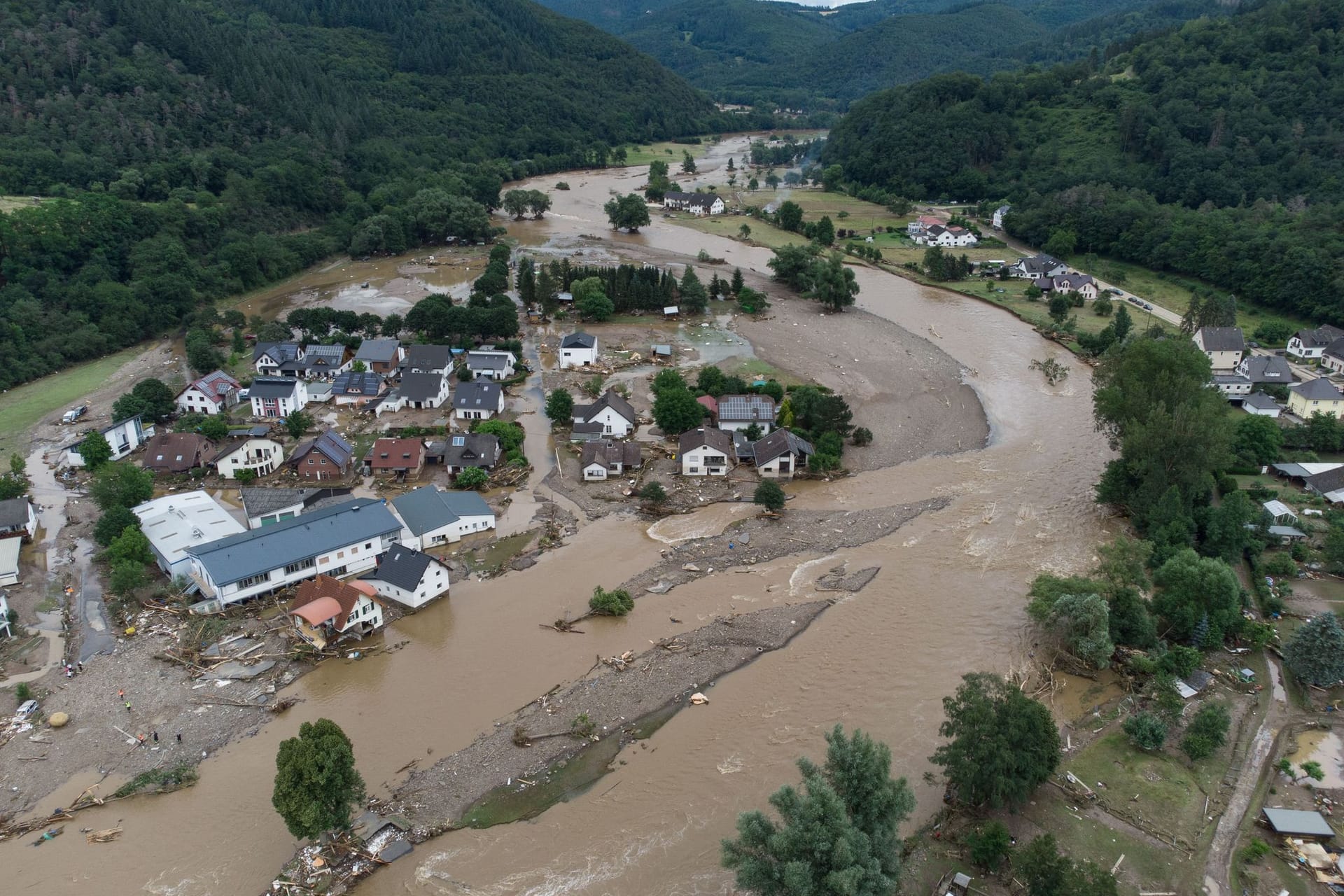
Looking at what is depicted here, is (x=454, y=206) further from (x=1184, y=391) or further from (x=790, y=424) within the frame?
(x=1184, y=391)

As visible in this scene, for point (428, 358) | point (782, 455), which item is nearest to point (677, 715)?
point (782, 455)

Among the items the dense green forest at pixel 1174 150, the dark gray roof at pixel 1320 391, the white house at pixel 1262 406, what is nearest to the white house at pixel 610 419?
the white house at pixel 1262 406

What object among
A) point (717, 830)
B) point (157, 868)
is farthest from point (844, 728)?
point (157, 868)

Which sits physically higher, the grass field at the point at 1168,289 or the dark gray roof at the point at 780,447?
the grass field at the point at 1168,289

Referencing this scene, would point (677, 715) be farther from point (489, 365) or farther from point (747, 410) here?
point (489, 365)

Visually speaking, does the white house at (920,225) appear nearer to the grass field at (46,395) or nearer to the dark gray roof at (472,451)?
the dark gray roof at (472,451)

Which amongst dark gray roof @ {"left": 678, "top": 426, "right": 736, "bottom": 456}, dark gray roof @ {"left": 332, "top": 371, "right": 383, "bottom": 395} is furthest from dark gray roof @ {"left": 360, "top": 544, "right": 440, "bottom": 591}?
dark gray roof @ {"left": 332, "top": 371, "right": 383, "bottom": 395}
